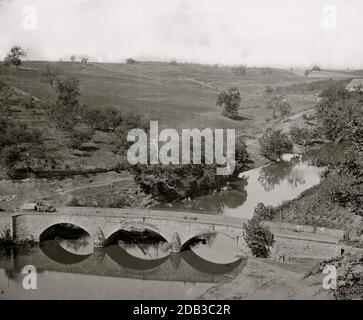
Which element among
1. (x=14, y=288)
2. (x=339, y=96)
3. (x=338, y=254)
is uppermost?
(x=339, y=96)

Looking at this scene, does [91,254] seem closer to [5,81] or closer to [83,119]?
[83,119]

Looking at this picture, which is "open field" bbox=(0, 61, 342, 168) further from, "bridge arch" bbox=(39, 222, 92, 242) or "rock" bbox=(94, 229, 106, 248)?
"rock" bbox=(94, 229, 106, 248)

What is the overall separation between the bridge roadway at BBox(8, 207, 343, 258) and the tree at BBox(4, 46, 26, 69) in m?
75.6

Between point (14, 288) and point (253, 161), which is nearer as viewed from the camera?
point (14, 288)

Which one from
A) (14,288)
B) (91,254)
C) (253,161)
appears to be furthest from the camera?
(253,161)

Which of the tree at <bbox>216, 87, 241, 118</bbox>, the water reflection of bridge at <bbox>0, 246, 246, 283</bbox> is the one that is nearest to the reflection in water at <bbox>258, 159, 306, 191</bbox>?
the tree at <bbox>216, 87, 241, 118</bbox>

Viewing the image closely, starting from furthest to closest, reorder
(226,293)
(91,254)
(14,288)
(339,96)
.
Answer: (339,96) < (91,254) < (14,288) < (226,293)

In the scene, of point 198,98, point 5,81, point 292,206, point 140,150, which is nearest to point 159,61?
point 198,98

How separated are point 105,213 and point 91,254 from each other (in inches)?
151

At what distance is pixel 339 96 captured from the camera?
107 m

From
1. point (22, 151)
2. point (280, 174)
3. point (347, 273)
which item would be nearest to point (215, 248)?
point (347, 273)

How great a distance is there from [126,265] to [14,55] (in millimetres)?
84048

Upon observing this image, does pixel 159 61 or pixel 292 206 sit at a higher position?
pixel 159 61

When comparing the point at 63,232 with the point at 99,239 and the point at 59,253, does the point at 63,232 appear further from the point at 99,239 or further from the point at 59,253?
the point at 99,239
